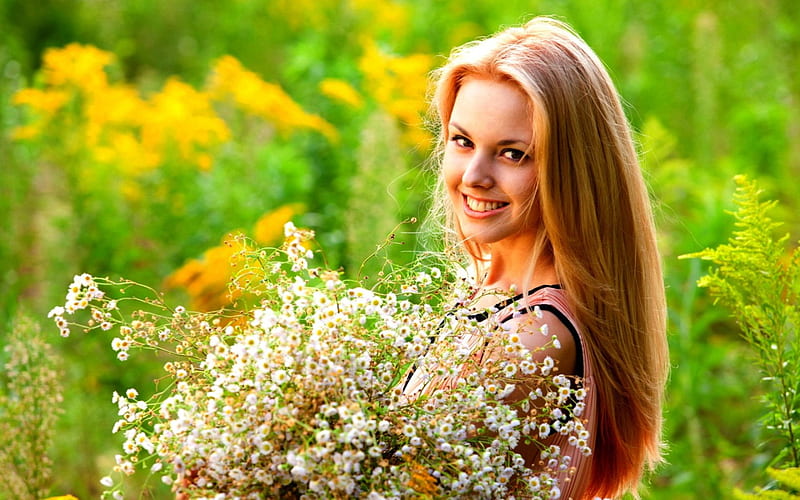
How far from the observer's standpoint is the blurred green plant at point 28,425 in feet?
7.25

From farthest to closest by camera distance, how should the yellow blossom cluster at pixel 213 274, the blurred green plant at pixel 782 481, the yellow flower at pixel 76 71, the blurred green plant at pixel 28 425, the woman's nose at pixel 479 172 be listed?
the yellow flower at pixel 76 71 → the yellow blossom cluster at pixel 213 274 → the blurred green plant at pixel 28 425 → the woman's nose at pixel 479 172 → the blurred green plant at pixel 782 481

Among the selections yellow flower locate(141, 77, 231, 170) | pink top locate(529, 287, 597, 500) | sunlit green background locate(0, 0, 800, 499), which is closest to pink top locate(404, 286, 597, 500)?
pink top locate(529, 287, 597, 500)

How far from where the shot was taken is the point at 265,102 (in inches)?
179

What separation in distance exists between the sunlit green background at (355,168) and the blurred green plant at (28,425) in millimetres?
473

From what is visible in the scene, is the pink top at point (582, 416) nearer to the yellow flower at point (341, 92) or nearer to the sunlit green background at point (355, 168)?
the sunlit green background at point (355, 168)

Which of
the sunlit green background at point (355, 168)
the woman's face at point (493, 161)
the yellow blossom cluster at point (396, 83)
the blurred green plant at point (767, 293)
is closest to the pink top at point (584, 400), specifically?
the woman's face at point (493, 161)

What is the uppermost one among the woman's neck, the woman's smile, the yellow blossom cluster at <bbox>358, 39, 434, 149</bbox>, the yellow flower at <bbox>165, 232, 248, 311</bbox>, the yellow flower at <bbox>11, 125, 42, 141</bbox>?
the yellow blossom cluster at <bbox>358, 39, 434, 149</bbox>

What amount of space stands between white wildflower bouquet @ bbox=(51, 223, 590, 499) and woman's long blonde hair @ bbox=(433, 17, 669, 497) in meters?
0.27

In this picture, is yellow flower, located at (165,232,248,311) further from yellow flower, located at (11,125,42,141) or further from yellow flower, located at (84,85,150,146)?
yellow flower, located at (84,85,150,146)

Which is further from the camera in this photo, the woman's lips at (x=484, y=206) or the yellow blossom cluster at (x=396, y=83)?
the yellow blossom cluster at (x=396, y=83)

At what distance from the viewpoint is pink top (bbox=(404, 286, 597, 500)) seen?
1597mm

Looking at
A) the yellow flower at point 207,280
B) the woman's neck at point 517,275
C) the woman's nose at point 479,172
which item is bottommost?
the woman's neck at point 517,275

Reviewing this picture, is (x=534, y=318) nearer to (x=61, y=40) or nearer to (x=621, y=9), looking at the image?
(x=621, y=9)

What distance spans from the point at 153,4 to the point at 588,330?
7425 mm
